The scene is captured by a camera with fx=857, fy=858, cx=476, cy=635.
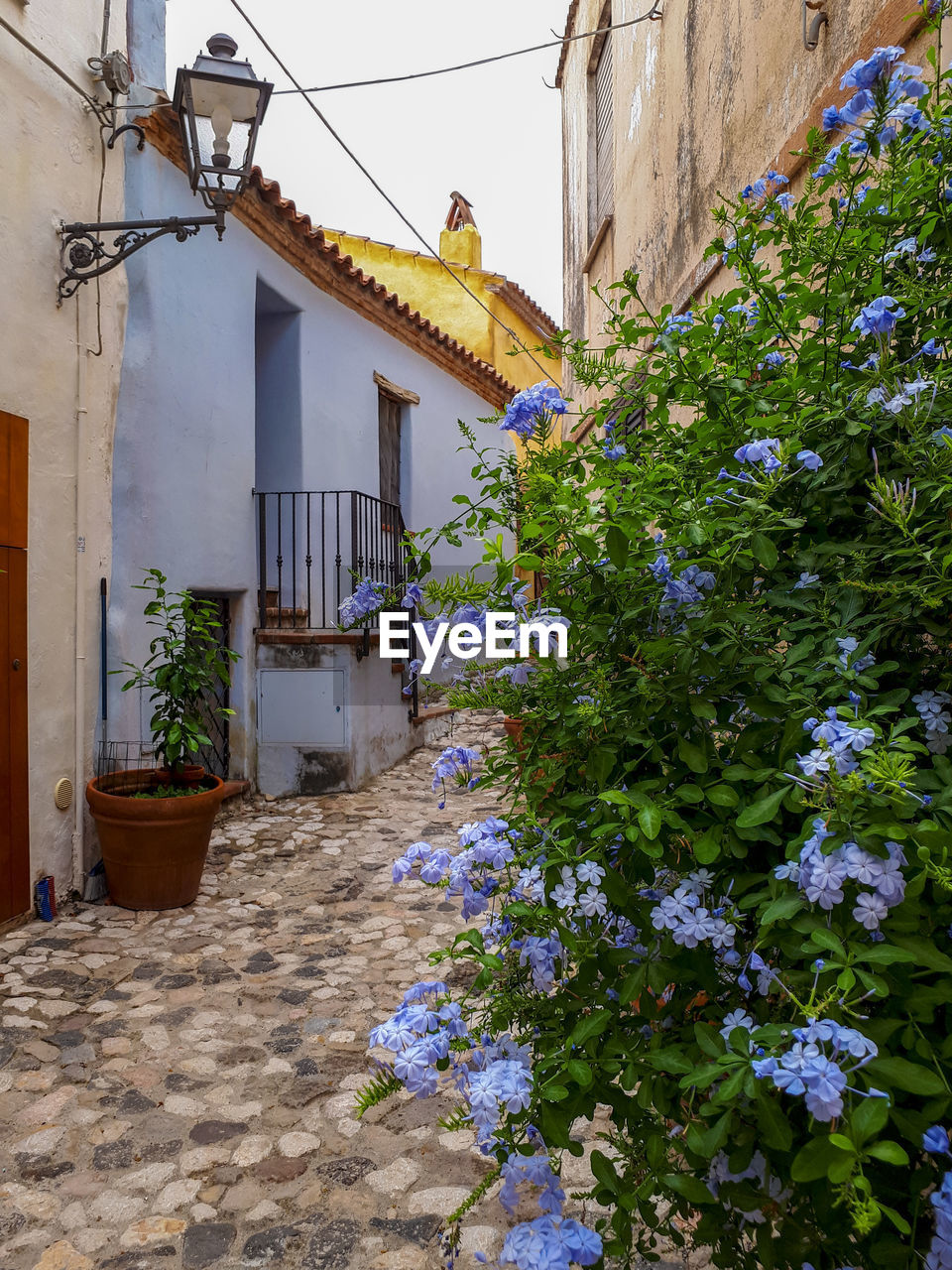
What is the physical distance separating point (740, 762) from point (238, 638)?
5.91 metres

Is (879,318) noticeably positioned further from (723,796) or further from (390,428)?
(390,428)

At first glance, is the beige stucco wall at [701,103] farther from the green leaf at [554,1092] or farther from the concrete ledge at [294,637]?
the concrete ledge at [294,637]

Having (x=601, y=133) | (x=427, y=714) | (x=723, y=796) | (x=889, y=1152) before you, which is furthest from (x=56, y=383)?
(x=427, y=714)

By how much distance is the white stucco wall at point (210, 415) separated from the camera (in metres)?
5.07

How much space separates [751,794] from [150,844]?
148 inches

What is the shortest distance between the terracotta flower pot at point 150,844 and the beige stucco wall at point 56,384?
196mm

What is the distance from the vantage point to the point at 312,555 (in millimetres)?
7672

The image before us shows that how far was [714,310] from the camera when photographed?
1803mm

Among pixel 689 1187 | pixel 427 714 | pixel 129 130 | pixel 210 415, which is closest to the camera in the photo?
pixel 689 1187

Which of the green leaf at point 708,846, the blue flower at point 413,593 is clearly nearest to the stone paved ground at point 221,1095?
the green leaf at point 708,846

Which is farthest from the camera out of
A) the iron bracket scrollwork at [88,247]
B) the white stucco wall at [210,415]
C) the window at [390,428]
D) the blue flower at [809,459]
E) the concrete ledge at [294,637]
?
the window at [390,428]

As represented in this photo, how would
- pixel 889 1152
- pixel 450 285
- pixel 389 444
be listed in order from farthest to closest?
pixel 450 285
pixel 389 444
pixel 889 1152

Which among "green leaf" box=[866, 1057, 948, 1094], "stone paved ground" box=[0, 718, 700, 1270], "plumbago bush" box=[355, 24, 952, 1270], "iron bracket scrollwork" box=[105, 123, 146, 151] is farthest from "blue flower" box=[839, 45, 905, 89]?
"iron bracket scrollwork" box=[105, 123, 146, 151]

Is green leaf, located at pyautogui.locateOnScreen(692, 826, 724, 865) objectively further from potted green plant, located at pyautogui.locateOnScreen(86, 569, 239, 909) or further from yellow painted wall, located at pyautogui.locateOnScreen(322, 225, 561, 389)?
yellow painted wall, located at pyautogui.locateOnScreen(322, 225, 561, 389)
